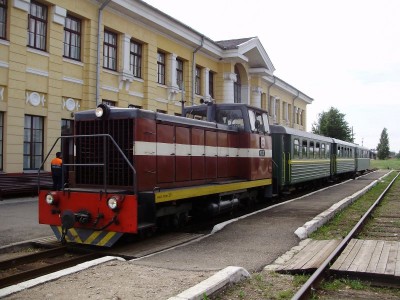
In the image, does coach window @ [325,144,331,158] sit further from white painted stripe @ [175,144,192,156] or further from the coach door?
white painted stripe @ [175,144,192,156]

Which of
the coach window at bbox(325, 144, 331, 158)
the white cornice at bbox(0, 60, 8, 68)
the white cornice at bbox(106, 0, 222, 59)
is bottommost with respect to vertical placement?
the coach window at bbox(325, 144, 331, 158)

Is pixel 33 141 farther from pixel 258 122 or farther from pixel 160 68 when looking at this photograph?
pixel 160 68

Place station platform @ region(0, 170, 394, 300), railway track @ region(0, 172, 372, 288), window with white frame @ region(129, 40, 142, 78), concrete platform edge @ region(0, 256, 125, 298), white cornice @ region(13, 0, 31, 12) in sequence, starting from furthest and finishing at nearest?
window with white frame @ region(129, 40, 142, 78) → white cornice @ region(13, 0, 31, 12) → railway track @ region(0, 172, 372, 288) → station platform @ region(0, 170, 394, 300) → concrete platform edge @ region(0, 256, 125, 298)

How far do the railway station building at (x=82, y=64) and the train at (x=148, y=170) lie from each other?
6.82 feet

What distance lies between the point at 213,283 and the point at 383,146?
123124mm

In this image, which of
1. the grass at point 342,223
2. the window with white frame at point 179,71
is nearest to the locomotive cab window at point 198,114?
the grass at point 342,223

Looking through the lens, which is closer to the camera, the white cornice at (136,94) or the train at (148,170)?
the train at (148,170)

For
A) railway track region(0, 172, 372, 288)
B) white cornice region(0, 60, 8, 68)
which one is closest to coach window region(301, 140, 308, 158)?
railway track region(0, 172, 372, 288)

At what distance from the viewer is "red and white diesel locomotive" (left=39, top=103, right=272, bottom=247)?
279 inches

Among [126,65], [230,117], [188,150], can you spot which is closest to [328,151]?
[126,65]

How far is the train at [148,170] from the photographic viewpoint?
23.4 ft

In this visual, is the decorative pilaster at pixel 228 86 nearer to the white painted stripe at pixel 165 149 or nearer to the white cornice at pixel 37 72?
the white cornice at pixel 37 72

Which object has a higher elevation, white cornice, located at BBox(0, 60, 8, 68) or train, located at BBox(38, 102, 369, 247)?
white cornice, located at BBox(0, 60, 8, 68)

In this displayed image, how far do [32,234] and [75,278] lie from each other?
12.0 feet
